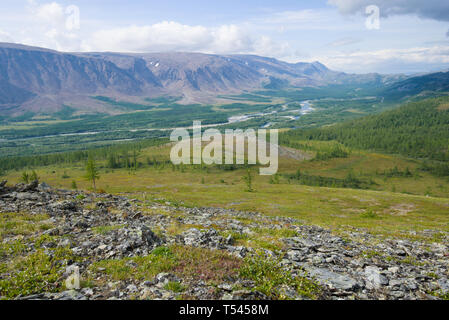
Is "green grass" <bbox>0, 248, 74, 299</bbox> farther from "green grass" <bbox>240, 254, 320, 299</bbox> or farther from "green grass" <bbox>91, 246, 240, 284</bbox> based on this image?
"green grass" <bbox>240, 254, 320, 299</bbox>

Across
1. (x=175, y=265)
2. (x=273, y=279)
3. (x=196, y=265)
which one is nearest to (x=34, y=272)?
(x=175, y=265)

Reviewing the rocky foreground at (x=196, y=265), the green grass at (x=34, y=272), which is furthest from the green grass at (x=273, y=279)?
the green grass at (x=34, y=272)

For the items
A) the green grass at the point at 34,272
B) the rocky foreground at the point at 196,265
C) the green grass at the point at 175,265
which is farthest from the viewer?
the green grass at the point at 175,265

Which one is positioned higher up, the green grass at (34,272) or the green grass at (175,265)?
the green grass at (34,272)

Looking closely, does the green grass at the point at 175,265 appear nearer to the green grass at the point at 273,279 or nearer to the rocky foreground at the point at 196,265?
the rocky foreground at the point at 196,265

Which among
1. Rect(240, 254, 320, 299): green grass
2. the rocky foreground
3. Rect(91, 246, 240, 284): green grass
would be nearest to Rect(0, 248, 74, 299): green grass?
the rocky foreground

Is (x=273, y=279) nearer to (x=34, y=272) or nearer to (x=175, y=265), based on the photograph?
(x=175, y=265)

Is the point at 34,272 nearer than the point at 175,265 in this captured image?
Yes

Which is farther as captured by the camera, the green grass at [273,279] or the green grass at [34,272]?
the green grass at [273,279]
